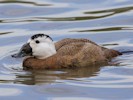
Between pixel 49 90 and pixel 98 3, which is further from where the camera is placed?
pixel 98 3

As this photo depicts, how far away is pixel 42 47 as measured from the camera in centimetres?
1387

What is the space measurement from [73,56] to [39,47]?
68 centimetres

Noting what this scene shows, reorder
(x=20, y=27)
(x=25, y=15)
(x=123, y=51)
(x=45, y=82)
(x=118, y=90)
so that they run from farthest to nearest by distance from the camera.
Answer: (x=25, y=15), (x=20, y=27), (x=123, y=51), (x=45, y=82), (x=118, y=90)

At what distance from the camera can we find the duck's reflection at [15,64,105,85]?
1280 centimetres

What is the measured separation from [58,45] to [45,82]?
169 cm

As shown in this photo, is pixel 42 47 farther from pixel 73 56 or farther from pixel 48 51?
pixel 73 56

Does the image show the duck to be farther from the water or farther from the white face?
the water

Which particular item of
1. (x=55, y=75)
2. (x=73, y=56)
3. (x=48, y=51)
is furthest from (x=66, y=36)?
(x=55, y=75)

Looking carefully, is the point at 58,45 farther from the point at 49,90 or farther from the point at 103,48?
the point at 49,90

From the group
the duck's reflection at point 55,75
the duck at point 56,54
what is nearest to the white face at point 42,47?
the duck at point 56,54

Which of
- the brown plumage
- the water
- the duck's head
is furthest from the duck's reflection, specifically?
the duck's head

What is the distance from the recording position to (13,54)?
47.0 ft

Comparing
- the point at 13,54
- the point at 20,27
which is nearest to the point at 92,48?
the point at 13,54

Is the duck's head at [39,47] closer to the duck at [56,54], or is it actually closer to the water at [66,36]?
the duck at [56,54]
